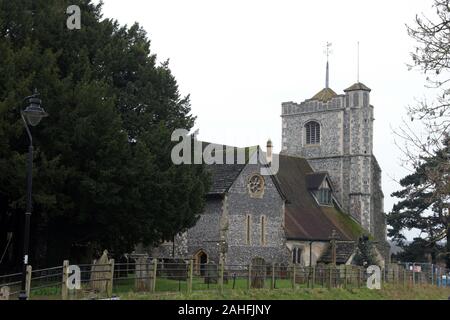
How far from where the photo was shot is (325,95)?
6000cm

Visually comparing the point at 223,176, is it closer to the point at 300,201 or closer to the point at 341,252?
the point at 341,252

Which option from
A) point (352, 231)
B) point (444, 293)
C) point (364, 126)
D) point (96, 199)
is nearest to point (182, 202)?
point (96, 199)

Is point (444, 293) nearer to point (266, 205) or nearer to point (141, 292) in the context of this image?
point (266, 205)

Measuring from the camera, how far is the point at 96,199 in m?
24.3

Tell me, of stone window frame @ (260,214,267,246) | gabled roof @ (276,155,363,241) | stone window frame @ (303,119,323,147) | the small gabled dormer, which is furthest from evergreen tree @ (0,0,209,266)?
stone window frame @ (303,119,323,147)

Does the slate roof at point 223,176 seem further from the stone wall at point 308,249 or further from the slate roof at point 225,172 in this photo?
the stone wall at point 308,249

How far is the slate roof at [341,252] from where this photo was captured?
149 ft

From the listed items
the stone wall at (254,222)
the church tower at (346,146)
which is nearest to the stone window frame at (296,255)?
the stone wall at (254,222)

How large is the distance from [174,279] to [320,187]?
23.2 metres

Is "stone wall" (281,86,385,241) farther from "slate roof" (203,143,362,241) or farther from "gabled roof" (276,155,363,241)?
"gabled roof" (276,155,363,241)

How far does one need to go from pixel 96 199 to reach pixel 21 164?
2.92 m

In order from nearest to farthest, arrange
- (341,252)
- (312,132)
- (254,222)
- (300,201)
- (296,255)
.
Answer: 1. (254,222)
2. (296,255)
3. (341,252)
4. (300,201)
5. (312,132)

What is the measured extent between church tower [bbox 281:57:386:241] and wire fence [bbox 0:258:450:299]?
13286 millimetres

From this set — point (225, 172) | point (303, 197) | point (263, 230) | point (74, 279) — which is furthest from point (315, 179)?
point (74, 279)
